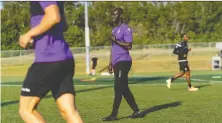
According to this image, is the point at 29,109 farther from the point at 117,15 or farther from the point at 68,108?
the point at 117,15

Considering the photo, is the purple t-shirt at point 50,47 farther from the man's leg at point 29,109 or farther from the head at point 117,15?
the head at point 117,15

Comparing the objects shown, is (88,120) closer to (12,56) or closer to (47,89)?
(47,89)

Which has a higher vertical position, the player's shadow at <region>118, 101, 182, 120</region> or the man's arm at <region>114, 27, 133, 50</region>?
the man's arm at <region>114, 27, 133, 50</region>

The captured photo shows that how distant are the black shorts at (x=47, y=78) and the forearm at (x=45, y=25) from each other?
0.36m

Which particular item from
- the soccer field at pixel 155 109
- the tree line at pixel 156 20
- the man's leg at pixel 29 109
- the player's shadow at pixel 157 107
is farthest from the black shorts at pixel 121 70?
the tree line at pixel 156 20

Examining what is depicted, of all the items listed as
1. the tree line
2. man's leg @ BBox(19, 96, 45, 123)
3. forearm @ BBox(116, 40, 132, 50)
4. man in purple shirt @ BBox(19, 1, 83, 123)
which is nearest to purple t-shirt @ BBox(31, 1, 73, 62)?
man in purple shirt @ BBox(19, 1, 83, 123)

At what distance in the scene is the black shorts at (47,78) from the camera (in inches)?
202

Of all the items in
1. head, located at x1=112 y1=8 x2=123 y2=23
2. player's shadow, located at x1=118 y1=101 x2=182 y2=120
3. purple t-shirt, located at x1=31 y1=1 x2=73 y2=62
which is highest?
head, located at x1=112 y1=8 x2=123 y2=23

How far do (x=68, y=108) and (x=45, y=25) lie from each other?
0.88m

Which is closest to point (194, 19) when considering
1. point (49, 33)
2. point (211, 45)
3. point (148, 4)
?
point (148, 4)

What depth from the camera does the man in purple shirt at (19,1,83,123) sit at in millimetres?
5141

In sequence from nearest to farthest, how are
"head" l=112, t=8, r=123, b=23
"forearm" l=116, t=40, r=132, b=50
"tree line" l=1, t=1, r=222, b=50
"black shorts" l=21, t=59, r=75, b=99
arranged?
"black shorts" l=21, t=59, r=75, b=99 → "forearm" l=116, t=40, r=132, b=50 → "head" l=112, t=8, r=123, b=23 → "tree line" l=1, t=1, r=222, b=50

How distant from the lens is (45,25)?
194 inches

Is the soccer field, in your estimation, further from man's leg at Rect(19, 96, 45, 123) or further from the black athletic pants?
man's leg at Rect(19, 96, 45, 123)
